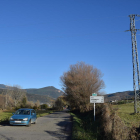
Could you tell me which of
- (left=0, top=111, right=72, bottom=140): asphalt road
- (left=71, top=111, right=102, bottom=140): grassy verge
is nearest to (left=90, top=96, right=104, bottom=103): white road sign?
(left=71, top=111, right=102, bottom=140): grassy verge

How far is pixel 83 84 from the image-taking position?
30328 mm

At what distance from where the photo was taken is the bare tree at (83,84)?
30156mm

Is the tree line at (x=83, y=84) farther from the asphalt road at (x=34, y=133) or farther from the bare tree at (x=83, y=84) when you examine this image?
the asphalt road at (x=34, y=133)

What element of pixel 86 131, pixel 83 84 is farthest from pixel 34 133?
pixel 83 84

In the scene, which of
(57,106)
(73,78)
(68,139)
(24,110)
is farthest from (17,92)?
(68,139)

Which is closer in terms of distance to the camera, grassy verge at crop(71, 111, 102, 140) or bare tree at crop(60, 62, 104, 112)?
grassy verge at crop(71, 111, 102, 140)

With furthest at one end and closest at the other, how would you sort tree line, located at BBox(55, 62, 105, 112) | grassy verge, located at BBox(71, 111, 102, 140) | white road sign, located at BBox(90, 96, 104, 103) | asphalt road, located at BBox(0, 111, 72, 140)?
tree line, located at BBox(55, 62, 105, 112) < white road sign, located at BBox(90, 96, 104, 103) < asphalt road, located at BBox(0, 111, 72, 140) < grassy verge, located at BBox(71, 111, 102, 140)

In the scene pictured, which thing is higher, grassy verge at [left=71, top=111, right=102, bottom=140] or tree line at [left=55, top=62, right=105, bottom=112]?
tree line at [left=55, top=62, right=105, bottom=112]

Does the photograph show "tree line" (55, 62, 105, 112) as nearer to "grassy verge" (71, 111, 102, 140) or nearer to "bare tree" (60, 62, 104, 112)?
"bare tree" (60, 62, 104, 112)

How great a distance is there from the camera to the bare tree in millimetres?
30156

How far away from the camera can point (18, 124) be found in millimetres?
14219

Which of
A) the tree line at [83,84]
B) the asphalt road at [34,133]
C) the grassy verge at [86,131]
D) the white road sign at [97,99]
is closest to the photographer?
the grassy verge at [86,131]

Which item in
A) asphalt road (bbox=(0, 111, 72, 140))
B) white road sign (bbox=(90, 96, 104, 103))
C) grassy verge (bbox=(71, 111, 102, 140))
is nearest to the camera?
grassy verge (bbox=(71, 111, 102, 140))

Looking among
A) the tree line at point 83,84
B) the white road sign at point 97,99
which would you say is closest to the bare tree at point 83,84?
the tree line at point 83,84
